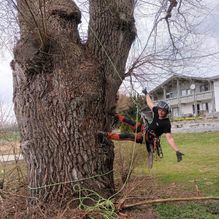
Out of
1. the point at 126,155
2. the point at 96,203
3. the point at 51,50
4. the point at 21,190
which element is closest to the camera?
the point at 96,203

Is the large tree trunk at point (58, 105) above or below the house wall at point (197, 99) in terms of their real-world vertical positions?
below

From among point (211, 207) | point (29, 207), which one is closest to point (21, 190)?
point (29, 207)

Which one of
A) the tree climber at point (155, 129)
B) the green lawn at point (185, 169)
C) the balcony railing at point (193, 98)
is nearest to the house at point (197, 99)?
the balcony railing at point (193, 98)

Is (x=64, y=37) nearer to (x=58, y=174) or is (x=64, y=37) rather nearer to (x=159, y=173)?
(x=58, y=174)

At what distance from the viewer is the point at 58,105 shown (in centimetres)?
446

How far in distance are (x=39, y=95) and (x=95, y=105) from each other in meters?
0.85

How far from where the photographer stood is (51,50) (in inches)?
182

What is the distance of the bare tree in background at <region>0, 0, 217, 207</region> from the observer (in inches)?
173

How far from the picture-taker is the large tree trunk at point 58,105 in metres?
4.38

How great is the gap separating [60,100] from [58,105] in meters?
0.08

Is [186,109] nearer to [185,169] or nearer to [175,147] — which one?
[185,169]

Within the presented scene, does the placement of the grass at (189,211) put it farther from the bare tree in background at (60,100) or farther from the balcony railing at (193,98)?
the balcony railing at (193,98)

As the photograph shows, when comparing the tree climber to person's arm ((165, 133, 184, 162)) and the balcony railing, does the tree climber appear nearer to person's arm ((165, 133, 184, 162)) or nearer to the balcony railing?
person's arm ((165, 133, 184, 162))

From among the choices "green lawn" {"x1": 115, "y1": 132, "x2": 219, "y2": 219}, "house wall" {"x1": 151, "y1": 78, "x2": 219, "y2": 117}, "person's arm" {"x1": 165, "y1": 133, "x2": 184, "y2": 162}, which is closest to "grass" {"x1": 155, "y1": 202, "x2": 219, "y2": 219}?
"green lawn" {"x1": 115, "y1": 132, "x2": 219, "y2": 219}
